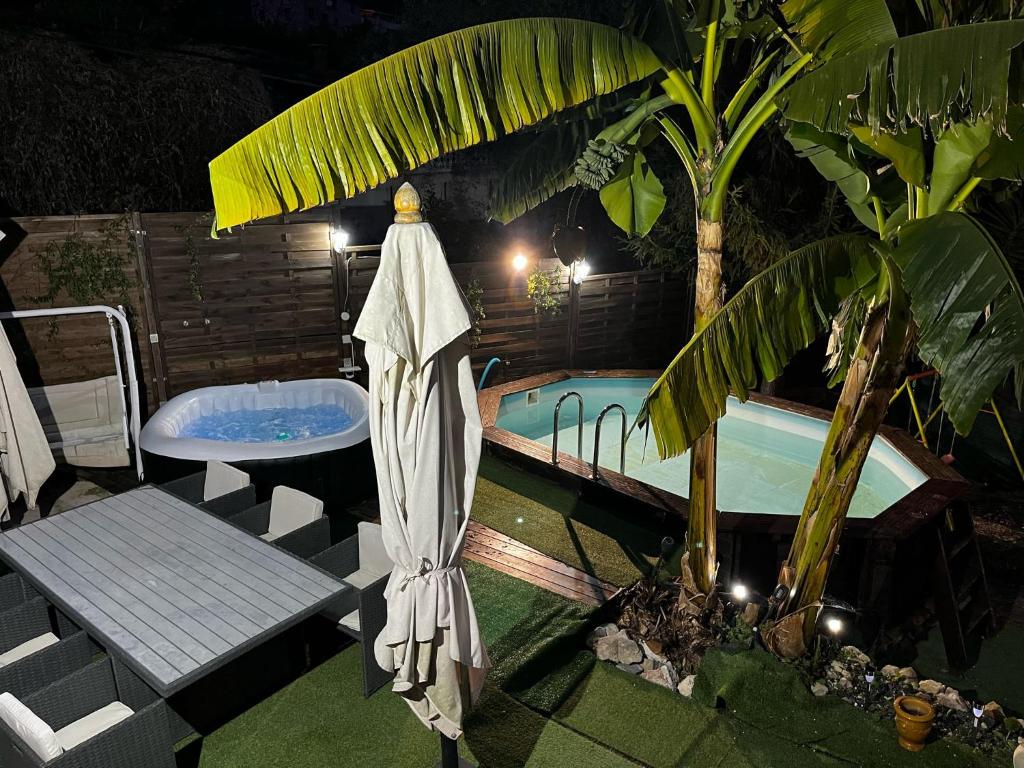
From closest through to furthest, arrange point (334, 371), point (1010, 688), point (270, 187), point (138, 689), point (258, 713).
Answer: point (270, 187) < point (138, 689) < point (258, 713) < point (1010, 688) < point (334, 371)

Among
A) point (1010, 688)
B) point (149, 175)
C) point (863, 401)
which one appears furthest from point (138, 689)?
point (149, 175)

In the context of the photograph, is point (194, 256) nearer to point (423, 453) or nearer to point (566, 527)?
point (566, 527)

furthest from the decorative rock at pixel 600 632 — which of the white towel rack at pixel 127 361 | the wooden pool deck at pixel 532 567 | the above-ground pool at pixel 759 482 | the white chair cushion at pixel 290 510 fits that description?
the white towel rack at pixel 127 361

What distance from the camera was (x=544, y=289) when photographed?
396 inches

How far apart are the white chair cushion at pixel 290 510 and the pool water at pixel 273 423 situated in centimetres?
325

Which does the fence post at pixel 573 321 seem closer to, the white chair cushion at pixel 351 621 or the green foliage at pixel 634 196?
the green foliage at pixel 634 196

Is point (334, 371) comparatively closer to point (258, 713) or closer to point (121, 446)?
point (121, 446)

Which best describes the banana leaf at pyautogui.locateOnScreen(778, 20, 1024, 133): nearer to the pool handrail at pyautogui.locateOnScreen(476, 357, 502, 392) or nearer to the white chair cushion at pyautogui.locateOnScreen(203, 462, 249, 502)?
the white chair cushion at pyautogui.locateOnScreen(203, 462, 249, 502)

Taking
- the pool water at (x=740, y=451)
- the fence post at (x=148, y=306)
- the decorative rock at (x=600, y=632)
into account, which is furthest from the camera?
the fence post at (x=148, y=306)

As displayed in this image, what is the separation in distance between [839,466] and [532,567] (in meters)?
2.43

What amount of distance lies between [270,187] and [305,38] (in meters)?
14.3

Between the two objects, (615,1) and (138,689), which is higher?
(615,1)

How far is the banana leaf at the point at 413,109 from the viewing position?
8.84ft

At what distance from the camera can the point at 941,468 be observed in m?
5.82
